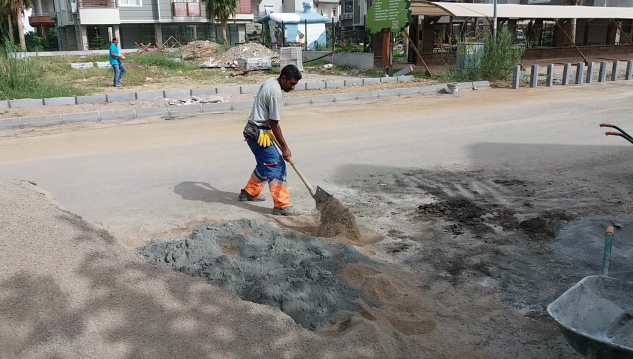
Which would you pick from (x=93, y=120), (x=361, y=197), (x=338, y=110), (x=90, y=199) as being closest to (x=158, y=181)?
(x=90, y=199)

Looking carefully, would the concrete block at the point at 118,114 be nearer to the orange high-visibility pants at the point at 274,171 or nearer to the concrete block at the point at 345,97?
the concrete block at the point at 345,97

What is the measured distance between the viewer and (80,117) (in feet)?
38.8

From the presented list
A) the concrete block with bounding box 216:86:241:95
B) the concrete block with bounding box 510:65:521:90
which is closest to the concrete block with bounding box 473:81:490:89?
the concrete block with bounding box 510:65:521:90

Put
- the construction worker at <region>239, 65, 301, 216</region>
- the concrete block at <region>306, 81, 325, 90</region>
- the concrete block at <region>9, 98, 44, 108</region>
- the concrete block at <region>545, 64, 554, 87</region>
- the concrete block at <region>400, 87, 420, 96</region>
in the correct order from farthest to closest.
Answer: the concrete block at <region>545, 64, 554, 87</region> < the concrete block at <region>306, 81, 325, 90</region> < the concrete block at <region>400, 87, 420, 96</region> < the concrete block at <region>9, 98, 44, 108</region> < the construction worker at <region>239, 65, 301, 216</region>

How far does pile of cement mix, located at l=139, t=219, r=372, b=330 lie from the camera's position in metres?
3.53

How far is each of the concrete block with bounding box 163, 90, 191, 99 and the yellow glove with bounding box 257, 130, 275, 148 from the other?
988 centimetres

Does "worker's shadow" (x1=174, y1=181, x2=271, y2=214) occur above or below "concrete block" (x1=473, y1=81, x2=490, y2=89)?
below

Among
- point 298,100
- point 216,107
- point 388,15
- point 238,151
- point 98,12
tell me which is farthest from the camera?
point 98,12

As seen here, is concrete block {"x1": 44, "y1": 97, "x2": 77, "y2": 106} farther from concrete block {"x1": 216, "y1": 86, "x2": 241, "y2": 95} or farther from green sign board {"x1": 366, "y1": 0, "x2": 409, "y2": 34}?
green sign board {"x1": 366, "y1": 0, "x2": 409, "y2": 34}

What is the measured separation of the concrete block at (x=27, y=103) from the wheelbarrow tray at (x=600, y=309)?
13.2 m

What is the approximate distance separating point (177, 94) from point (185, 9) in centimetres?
2710

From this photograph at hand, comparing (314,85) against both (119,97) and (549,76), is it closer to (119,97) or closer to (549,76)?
(119,97)

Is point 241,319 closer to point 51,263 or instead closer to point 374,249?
point 51,263

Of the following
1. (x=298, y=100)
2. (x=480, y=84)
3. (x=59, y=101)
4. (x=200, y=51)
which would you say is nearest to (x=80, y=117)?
(x=59, y=101)
